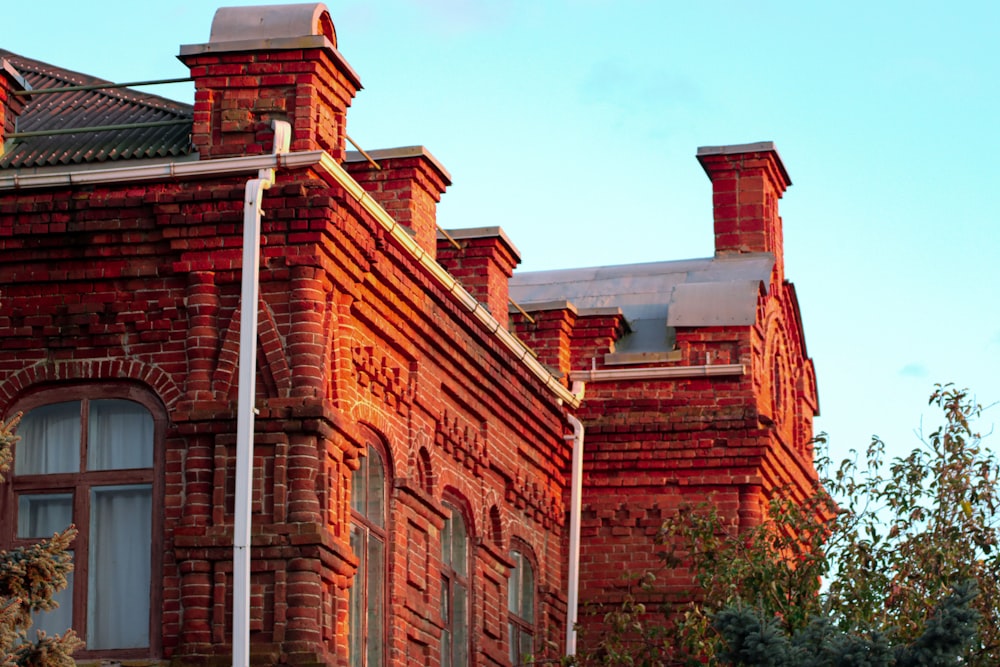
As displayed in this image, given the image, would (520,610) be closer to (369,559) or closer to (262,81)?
(369,559)

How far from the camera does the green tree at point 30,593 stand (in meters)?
13.7

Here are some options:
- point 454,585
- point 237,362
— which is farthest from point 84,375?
point 454,585

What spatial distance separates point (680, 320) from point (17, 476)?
8.50m

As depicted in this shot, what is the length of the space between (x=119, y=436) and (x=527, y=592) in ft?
22.5

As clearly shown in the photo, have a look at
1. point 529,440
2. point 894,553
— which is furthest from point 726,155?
point 894,553

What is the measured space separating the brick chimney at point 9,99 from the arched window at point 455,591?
519cm

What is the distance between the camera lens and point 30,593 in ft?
45.8

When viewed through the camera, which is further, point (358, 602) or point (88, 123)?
point (88, 123)

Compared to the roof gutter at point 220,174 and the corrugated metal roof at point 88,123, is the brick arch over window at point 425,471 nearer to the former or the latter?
the roof gutter at point 220,174

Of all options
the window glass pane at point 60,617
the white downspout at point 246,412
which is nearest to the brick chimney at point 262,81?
the white downspout at point 246,412

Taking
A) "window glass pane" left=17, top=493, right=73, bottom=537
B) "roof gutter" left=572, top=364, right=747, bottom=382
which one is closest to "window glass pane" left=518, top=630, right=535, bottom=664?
"roof gutter" left=572, top=364, right=747, bottom=382

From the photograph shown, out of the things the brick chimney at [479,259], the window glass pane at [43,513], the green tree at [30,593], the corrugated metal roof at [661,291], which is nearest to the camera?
the green tree at [30,593]

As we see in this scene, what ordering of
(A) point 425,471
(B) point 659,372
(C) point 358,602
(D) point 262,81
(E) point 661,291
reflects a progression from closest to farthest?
1. (D) point 262,81
2. (C) point 358,602
3. (A) point 425,471
4. (B) point 659,372
5. (E) point 661,291

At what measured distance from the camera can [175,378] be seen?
56.6ft
